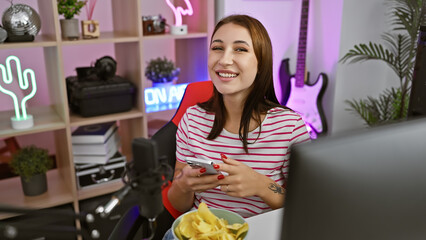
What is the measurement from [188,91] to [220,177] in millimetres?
578

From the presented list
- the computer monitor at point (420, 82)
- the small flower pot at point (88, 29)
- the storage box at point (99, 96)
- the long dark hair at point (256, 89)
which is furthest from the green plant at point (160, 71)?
the computer monitor at point (420, 82)

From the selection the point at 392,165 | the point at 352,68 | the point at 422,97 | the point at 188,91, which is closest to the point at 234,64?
the point at 188,91

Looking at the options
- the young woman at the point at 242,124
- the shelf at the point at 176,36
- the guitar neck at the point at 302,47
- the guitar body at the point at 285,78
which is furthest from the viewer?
the guitar body at the point at 285,78

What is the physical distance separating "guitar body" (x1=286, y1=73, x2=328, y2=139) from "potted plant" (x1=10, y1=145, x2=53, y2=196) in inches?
72.0

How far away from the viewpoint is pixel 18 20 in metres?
1.92

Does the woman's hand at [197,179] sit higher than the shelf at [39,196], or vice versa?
the woman's hand at [197,179]

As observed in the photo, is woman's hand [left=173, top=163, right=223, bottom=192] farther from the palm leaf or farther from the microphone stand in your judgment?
the palm leaf

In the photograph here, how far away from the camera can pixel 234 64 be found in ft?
4.11

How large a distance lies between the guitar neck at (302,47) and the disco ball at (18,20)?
6.04 ft

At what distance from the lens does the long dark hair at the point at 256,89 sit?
1.28 m

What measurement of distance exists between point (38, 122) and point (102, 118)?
35 centimetres

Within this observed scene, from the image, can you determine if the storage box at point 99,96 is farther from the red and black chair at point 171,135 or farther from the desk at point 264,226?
the desk at point 264,226

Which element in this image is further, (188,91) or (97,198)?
(97,198)

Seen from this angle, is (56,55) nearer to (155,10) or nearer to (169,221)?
(155,10)
